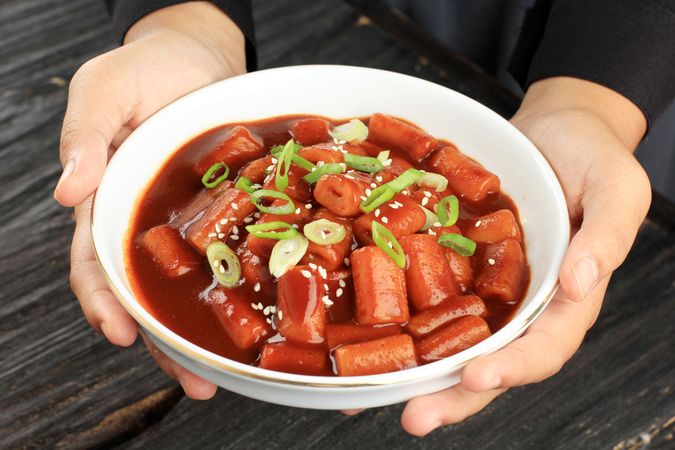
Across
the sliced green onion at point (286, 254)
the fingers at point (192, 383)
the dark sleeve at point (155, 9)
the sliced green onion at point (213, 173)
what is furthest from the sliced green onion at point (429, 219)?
the dark sleeve at point (155, 9)

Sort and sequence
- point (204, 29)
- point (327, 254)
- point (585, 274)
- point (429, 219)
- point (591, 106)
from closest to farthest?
point (585, 274) < point (327, 254) < point (429, 219) < point (591, 106) < point (204, 29)

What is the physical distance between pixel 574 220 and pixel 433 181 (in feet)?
1.32

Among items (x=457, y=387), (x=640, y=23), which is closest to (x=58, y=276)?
(x=457, y=387)

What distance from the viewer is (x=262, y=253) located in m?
1.84

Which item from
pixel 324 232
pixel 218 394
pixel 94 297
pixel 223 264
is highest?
pixel 324 232

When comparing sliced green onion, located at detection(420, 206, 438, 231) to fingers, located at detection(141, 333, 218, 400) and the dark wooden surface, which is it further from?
fingers, located at detection(141, 333, 218, 400)

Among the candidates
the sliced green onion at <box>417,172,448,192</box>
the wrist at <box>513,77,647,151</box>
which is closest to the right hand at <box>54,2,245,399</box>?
the sliced green onion at <box>417,172,448,192</box>

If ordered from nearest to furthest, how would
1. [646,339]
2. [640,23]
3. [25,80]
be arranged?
[646,339]
[640,23]
[25,80]

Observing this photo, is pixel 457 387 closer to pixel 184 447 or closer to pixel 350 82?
pixel 184 447

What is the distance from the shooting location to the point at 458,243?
6.17 feet

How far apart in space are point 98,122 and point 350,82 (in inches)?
30.1

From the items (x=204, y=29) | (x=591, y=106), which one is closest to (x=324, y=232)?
(x=591, y=106)

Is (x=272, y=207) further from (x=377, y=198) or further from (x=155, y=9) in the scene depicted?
(x=155, y=9)

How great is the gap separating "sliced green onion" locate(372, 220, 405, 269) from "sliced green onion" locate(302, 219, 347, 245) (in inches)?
3.4
